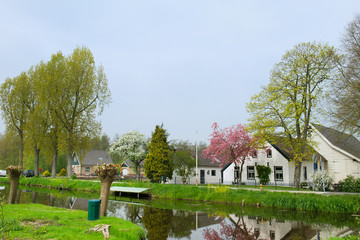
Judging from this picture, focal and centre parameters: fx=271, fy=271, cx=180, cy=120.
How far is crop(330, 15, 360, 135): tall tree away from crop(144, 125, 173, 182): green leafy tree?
19.3 m

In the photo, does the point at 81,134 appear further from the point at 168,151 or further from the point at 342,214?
the point at 342,214

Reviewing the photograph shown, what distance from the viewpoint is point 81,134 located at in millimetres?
36625

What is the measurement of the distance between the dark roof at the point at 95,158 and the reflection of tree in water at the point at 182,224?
44.7 metres

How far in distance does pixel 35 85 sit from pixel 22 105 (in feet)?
13.5

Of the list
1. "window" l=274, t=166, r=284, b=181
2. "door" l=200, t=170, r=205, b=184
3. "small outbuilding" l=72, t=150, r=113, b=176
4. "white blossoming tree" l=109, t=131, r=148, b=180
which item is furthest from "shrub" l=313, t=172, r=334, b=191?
"small outbuilding" l=72, t=150, r=113, b=176

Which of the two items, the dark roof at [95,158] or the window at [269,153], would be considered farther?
the dark roof at [95,158]

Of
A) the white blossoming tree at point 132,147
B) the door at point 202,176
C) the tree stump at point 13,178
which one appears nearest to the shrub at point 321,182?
the door at point 202,176

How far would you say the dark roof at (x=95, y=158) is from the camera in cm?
6009

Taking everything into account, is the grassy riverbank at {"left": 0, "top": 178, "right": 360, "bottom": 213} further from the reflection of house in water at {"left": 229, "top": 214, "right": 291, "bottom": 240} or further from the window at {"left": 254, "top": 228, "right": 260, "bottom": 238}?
the window at {"left": 254, "top": 228, "right": 260, "bottom": 238}

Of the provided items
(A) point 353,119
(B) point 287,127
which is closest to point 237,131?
(B) point 287,127

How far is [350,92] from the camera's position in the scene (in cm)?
1903

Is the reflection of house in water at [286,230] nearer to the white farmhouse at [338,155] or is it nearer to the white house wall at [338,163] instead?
the white farmhouse at [338,155]

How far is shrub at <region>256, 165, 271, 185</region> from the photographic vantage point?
109 ft

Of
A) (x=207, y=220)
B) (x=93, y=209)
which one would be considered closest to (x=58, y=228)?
(x=93, y=209)
